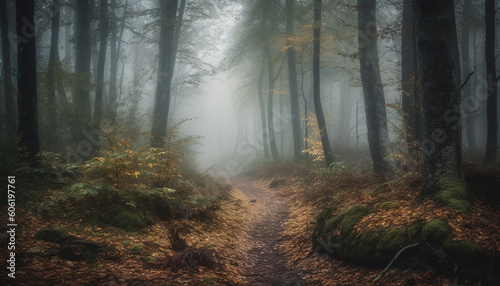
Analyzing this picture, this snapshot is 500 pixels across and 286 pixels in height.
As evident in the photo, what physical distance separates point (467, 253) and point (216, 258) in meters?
3.82

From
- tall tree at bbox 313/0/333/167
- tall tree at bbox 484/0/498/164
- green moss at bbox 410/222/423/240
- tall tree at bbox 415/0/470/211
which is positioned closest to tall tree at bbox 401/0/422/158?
tall tree at bbox 484/0/498/164

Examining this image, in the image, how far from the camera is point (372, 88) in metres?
10.0

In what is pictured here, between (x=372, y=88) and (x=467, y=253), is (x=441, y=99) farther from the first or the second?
(x=372, y=88)

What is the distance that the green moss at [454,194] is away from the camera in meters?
4.12

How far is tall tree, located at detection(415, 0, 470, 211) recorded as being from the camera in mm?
4535

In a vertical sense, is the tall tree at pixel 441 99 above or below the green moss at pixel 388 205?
above

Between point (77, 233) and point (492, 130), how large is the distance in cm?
1415

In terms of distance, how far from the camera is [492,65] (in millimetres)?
9836

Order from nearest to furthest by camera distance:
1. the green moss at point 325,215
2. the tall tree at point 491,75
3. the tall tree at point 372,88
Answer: the green moss at point 325,215
the tall tree at point 491,75
the tall tree at point 372,88

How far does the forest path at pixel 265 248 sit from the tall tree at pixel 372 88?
436 cm

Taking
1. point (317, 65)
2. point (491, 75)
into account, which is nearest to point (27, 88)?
point (317, 65)

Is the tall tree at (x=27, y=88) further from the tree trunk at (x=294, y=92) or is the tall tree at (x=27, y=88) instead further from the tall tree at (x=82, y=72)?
the tree trunk at (x=294, y=92)

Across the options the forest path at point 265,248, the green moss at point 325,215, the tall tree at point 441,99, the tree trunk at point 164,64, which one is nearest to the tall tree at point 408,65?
the tall tree at point 441,99

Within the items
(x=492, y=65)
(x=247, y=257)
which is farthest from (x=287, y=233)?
(x=492, y=65)
